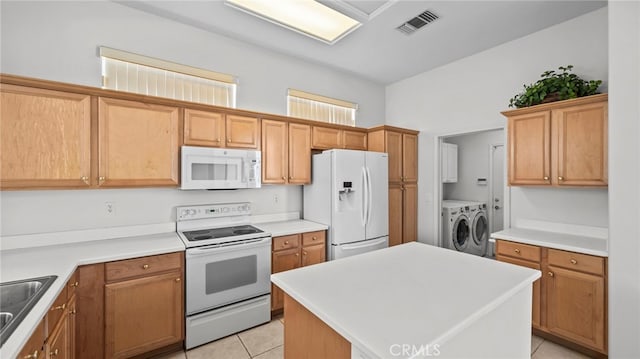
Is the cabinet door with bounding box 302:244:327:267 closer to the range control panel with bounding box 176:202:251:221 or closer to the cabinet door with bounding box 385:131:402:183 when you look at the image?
the range control panel with bounding box 176:202:251:221

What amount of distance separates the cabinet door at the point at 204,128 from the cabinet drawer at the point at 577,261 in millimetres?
3203

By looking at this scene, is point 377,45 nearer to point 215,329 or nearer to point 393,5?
point 393,5

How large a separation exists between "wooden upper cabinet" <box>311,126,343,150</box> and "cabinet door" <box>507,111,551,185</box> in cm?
190

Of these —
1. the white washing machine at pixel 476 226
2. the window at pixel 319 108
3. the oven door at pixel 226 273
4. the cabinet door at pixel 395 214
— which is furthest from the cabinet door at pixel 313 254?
the white washing machine at pixel 476 226

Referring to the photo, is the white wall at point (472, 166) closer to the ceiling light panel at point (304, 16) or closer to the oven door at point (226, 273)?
the ceiling light panel at point (304, 16)

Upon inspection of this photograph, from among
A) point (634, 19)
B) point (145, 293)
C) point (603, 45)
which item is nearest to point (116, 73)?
point (145, 293)

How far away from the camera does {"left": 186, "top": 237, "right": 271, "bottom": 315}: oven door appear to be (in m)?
2.27

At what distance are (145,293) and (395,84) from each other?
4.27 m

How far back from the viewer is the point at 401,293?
3.89ft

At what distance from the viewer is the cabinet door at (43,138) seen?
6.12 ft

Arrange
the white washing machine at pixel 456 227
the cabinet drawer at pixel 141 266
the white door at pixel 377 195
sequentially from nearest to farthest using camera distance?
the cabinet drawer at pixel 141 266
the white door at pixel 377 195
the white washing machine at pixel 456 227

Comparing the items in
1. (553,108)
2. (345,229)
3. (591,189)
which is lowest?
(345,229)

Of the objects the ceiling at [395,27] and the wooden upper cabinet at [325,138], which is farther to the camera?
the wooden upper cabinet at [325,138]

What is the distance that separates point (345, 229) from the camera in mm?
3141
